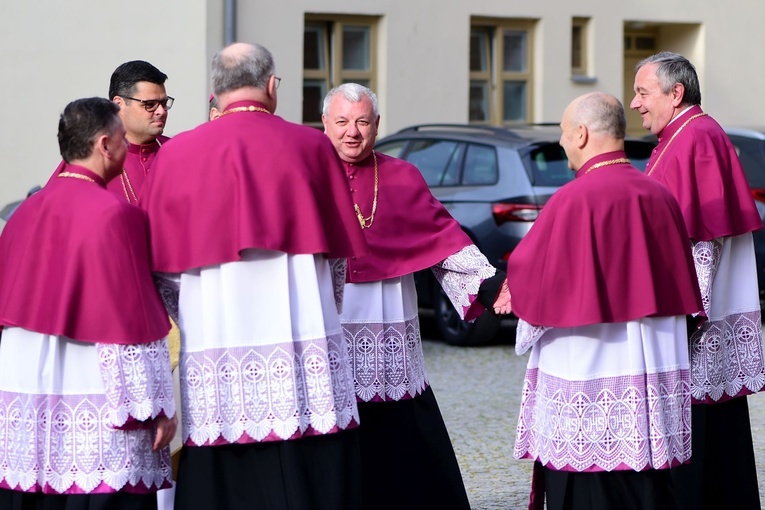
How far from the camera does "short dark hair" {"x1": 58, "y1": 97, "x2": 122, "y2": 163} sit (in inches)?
173

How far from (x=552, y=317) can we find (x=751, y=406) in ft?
16.0

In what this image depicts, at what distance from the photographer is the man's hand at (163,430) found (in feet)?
14.5

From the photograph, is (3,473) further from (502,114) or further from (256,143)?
(502,114)

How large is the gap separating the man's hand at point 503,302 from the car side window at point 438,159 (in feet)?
19.1

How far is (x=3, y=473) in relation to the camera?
4484mm

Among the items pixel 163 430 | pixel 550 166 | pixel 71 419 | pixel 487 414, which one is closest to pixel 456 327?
→ pixel 550 166

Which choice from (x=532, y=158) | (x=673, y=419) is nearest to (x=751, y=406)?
(x=532, y=158)

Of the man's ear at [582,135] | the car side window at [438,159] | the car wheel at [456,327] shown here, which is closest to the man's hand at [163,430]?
the man's ear at [582,135]

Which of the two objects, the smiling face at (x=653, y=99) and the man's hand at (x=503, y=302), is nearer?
the man's hand at (x=503, y=302)

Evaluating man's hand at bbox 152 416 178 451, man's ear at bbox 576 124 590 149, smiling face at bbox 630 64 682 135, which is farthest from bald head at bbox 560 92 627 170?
man's hand at bbox 152 416 178 451

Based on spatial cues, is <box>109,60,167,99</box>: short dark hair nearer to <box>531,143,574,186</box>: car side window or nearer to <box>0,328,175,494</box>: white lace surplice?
<box>0,328,175,494</box>: white lace surplice

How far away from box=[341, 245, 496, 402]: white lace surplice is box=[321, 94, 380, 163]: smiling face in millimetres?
567

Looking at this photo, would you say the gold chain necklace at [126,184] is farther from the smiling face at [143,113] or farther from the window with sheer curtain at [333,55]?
the window with sheer curtain at [333,55]

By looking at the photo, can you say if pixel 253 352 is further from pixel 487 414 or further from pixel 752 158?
pixel 752 158
